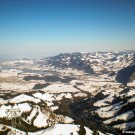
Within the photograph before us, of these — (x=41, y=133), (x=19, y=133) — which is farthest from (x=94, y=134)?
(x=19, y=133)

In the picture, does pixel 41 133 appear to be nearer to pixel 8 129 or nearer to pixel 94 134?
pixel 8 129

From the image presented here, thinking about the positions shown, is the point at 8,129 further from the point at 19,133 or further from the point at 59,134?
the point at 59,134

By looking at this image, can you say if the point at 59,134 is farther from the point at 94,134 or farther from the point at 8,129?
the point at 8,129

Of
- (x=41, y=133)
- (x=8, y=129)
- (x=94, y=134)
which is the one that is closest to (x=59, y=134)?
(x=41, y=133)

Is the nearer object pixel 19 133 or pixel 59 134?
pixel 19 133

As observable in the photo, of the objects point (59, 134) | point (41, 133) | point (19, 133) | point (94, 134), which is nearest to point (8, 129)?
point (19, 133)

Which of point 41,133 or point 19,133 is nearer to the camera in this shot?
point 19,133
